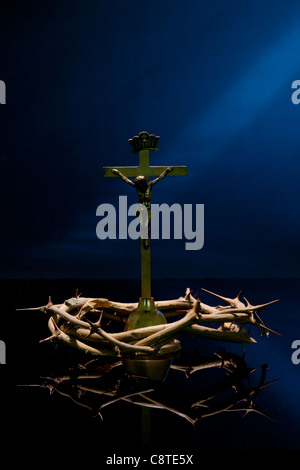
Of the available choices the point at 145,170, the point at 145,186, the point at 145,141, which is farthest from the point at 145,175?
the point at 145,141

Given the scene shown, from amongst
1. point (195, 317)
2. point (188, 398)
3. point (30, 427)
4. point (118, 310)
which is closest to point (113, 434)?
point (30, 427)

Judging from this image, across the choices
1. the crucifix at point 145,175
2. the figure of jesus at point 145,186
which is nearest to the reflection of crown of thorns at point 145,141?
the crucifix at point 145,175

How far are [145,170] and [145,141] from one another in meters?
0.29

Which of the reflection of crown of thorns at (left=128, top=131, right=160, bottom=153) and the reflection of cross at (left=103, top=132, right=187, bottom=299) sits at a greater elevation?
the reflection of crown of thorns at (left=128, top=131, right=160, bottom=153)

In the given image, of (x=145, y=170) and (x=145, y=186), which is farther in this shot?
(x=145, y=170)

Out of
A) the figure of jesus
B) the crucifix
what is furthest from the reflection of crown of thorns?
the figure of jesus

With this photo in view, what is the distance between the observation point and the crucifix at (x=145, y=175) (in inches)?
170

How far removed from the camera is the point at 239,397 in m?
3.55

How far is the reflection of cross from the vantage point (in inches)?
172

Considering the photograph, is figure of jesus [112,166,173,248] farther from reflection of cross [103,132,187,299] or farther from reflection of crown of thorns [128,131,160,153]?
reflection of crown of thorns [128,131,160,153]

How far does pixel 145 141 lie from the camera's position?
14.4ft

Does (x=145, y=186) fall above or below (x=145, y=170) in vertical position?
below

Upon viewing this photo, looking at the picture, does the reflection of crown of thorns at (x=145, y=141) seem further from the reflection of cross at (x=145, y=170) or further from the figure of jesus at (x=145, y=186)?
the figure of jesus at (x=145, y=186)

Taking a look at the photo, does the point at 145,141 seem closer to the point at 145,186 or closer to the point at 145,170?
the point at 145,170
